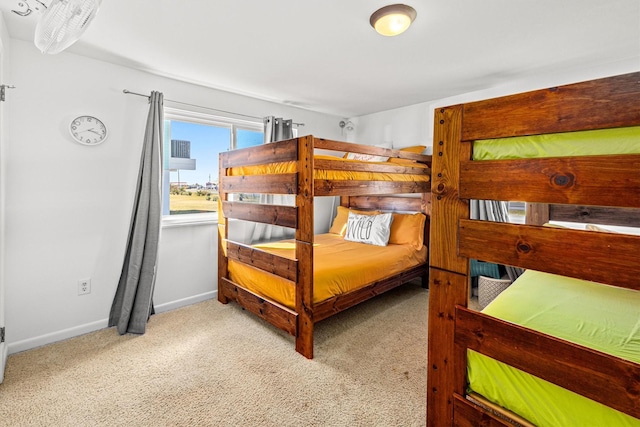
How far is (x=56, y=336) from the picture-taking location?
235 centimetres

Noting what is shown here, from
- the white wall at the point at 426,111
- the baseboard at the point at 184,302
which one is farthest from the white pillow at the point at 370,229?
the baseboard at the point at 184,302

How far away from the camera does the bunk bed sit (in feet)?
7.04

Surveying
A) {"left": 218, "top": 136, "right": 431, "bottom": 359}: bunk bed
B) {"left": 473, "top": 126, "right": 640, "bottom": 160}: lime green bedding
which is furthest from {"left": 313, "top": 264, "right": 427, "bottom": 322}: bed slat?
{"left": 473, "top": 126, "right": 640, "bottom": 160}: lime green bedding

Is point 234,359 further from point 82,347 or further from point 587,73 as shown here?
point 587,73

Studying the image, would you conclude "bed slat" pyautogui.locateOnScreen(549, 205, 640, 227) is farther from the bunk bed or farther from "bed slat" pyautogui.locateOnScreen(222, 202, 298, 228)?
"bed slat" pyautogui.locateOnScreen(222, 202, 298, 228)

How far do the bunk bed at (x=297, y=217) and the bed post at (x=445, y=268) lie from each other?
103cm

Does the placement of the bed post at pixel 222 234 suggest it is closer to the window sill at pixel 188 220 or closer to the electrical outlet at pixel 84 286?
the window sill at pixel 188 220

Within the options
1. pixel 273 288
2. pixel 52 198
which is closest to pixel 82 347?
pixel 52 198

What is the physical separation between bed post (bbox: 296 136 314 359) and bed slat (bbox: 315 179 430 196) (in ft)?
0.32

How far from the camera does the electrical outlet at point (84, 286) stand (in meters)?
2.44

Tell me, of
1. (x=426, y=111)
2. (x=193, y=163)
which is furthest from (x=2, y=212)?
(x=426, y=111)

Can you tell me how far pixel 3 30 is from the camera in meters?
1.91

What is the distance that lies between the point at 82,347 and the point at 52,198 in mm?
1163

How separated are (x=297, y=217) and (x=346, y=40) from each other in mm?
1309
